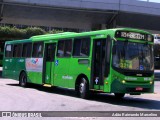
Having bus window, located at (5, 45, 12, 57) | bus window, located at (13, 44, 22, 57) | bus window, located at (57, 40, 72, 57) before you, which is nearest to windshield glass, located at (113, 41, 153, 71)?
bus window, located at (57, 40, 72, 57)

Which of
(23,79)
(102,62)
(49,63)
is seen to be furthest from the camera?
(23,79)

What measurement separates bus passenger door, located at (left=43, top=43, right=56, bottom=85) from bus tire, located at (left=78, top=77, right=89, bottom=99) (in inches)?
114

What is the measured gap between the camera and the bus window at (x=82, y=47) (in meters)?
15.6

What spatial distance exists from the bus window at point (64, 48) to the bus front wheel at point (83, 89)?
5.84ft

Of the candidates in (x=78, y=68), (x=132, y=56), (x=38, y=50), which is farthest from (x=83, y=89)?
(x=38, y=50)

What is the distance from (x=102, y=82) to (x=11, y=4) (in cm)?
2012

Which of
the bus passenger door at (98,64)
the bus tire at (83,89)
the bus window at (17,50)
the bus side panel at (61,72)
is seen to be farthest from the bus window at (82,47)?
the bus window at (17,50)

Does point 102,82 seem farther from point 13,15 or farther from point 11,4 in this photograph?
point 13,15

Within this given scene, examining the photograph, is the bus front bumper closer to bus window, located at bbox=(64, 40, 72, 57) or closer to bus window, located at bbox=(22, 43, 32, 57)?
bus window, located at bbox=(64, 40, 72, 57)

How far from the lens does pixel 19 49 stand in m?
22.3

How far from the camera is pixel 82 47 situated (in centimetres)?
1591

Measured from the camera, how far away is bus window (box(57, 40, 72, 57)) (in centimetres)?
1697

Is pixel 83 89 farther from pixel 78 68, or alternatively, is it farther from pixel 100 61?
pixel 100 61

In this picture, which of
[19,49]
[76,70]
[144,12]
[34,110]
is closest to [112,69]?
[76,70]
